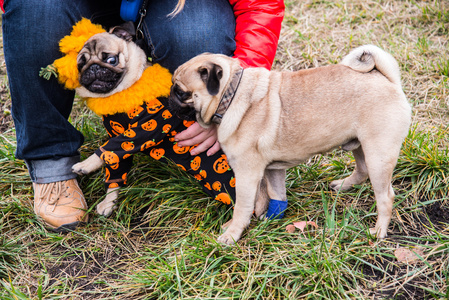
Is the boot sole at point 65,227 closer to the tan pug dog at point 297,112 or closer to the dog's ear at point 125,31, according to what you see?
the tan pug dog at point 297,112

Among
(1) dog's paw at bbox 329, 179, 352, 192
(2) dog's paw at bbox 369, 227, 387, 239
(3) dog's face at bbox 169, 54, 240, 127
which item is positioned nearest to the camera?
(3) dog's face at bbox 169, 54, 240, 127

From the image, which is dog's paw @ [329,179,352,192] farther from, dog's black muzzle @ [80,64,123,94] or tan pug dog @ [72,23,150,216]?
dog's black muzzle @ [80,64,123,94]

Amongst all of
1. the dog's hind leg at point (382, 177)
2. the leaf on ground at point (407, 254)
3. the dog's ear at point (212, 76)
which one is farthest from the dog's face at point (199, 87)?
the leaf on ground at point (407, 254)

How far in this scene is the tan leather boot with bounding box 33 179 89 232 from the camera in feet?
10.9

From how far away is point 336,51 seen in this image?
5.07 meters

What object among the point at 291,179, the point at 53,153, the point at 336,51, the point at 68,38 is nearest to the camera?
the point at 68,38

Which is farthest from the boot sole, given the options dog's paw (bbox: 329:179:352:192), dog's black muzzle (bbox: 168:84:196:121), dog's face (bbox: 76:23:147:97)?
dog's paw (bbox: 329:179:352:192)

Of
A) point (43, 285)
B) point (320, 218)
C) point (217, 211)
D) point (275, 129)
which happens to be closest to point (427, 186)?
point (320, 218)

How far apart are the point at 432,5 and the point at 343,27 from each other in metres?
1.30

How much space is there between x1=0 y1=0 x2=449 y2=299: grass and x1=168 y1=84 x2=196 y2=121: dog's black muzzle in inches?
32.8

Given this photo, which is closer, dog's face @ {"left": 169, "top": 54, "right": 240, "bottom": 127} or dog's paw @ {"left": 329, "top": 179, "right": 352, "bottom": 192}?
dog's face @ {"left": 169, "top": 54, "right": 240, "bottom": 127}

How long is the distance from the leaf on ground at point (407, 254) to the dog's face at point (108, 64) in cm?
234

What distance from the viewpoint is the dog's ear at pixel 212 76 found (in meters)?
2.73

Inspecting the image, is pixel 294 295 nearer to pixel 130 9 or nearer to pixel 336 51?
pixel 130 9
